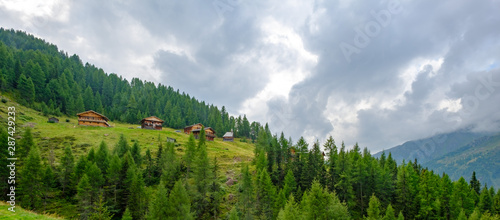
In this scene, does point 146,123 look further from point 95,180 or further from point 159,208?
point 159,208

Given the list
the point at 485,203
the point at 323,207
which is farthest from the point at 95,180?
the point at 485,203

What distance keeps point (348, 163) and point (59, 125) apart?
113 meters

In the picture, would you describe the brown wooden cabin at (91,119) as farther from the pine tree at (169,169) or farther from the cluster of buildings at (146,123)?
the pine tree at (169,169)

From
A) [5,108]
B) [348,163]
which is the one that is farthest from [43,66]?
[348,163]

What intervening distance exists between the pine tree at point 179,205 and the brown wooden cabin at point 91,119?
86.7 m

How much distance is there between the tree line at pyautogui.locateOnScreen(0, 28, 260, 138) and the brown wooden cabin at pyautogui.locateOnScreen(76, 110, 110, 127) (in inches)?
697

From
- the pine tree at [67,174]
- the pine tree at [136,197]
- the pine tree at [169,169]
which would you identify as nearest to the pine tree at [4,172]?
the pine tree at [67,174]

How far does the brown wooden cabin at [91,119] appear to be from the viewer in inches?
4456

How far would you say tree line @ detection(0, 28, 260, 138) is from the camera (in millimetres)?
125000

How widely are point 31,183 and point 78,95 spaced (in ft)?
385

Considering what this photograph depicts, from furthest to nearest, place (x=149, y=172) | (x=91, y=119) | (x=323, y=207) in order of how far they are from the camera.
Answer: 1. (x=91, y=119)
2. (x=149, y=172)
3. (x=323, y=207)

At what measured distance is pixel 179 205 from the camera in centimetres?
4953

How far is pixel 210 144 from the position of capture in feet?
398

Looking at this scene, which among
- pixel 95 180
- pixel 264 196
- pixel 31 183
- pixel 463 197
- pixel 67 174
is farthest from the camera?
pixel 463 197
